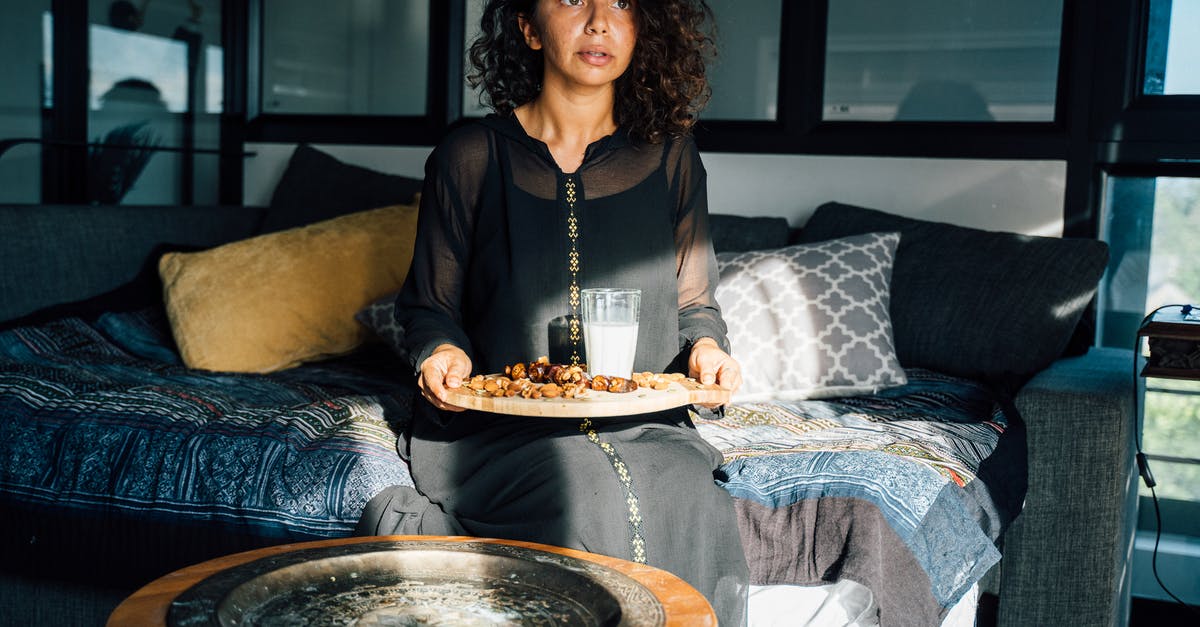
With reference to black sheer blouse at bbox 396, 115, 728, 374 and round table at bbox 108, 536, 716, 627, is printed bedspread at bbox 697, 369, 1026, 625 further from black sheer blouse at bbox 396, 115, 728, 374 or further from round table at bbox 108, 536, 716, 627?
Answer: round table at bbox 108, 536, 716, 627

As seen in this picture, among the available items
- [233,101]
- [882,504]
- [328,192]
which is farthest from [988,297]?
[233,101]

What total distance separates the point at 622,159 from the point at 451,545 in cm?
94

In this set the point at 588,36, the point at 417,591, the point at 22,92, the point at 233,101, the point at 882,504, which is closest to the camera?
the point at 417,591

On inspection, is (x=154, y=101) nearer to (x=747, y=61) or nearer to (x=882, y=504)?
(x=747, y=61)

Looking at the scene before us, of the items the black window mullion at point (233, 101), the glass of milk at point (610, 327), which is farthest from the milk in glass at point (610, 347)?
the black window mullion at point (233, 101)

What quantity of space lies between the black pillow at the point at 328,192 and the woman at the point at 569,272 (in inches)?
45.5

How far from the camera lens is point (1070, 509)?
206cm

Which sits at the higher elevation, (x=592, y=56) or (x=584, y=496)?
(x=592, y=56)

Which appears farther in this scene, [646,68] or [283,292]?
[283,292]

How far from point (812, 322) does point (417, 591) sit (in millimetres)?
1510

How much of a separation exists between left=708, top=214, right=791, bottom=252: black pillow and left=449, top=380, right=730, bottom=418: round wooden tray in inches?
50.6

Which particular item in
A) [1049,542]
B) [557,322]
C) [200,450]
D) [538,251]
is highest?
[538,251]

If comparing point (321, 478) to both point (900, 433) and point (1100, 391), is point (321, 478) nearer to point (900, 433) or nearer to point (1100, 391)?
point (900, 433)

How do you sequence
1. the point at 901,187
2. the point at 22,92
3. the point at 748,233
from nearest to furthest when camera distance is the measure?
the point at 748,233
the point at 901,187
the point at 22,92
